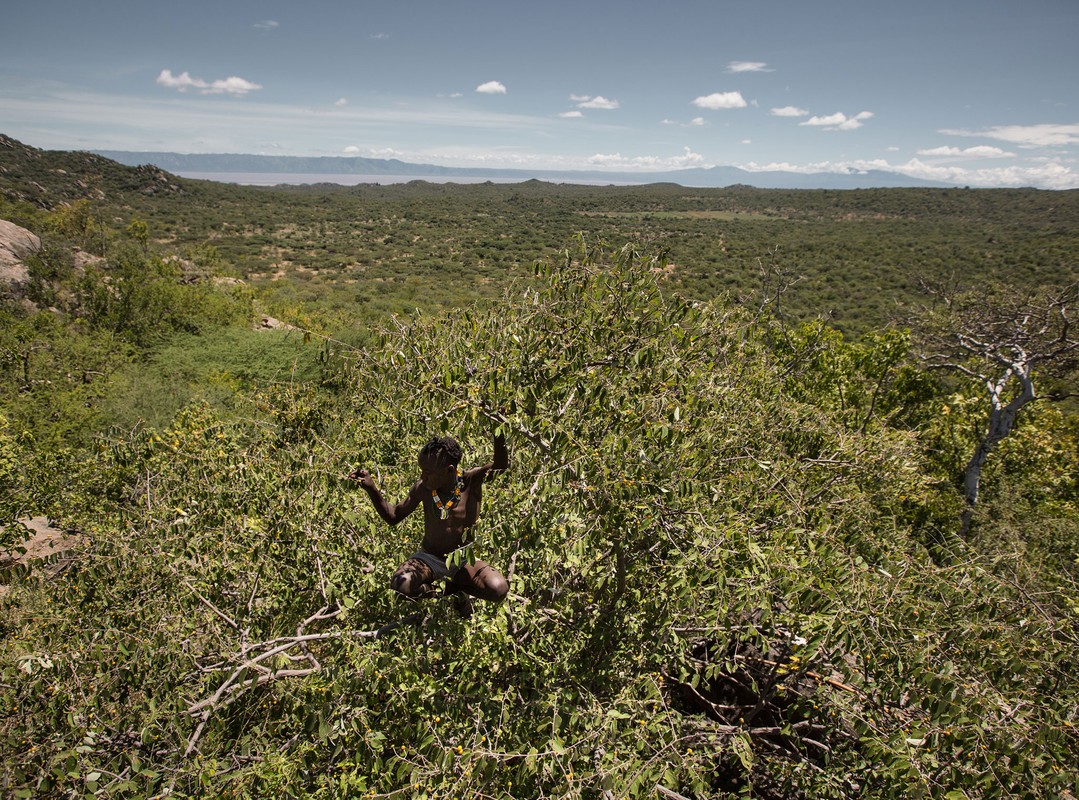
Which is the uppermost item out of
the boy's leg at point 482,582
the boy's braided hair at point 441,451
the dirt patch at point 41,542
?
the boy's braided hair at point 441,451

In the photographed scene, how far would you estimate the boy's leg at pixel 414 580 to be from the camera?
3.32 m

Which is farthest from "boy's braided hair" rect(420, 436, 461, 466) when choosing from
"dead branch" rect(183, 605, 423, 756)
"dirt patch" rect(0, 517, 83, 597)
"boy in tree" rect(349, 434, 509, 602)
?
"dirt patch" rect(0, 517, 83, 597)

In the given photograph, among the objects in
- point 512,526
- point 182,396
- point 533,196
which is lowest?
point 182,396

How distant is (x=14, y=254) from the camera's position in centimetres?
2719

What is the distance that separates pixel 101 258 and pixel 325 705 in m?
41.6

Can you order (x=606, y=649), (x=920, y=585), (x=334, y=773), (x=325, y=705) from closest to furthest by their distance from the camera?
(x=325, y=705) → (x=334, y=773) → (x=920, y=585) → (x=606, y=649)

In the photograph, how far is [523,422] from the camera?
3654 millimetres

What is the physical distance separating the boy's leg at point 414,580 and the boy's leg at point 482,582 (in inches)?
7.6

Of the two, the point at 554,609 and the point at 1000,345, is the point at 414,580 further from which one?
the point at 1000,345

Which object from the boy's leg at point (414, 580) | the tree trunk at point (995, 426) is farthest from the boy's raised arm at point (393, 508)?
the tree trunk at point (995, 426)

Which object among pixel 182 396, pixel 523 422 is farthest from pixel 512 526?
pixel 182 396

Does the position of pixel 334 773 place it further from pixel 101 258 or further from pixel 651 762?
pixel 101 258

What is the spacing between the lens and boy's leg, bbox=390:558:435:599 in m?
3.32

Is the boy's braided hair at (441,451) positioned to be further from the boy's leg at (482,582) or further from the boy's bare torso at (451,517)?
the boy's leg at (482,582)
